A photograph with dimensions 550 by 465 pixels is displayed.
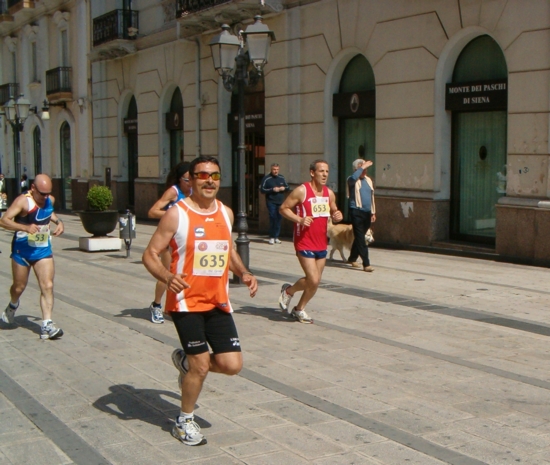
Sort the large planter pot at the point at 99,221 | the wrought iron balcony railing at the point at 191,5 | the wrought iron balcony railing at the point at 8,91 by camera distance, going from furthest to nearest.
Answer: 1. the wrought iron balcony railing at the point at 8,91
2. the wrought iron balcony railing at the point at 191,5
3. the large planter pot at the point at 99,221

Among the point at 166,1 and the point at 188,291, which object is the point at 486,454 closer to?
the point at 188,291

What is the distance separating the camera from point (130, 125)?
29.2 metres

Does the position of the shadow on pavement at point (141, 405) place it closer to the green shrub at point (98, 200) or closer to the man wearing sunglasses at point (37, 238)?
the man wearing sunglasses at point (37, 238)

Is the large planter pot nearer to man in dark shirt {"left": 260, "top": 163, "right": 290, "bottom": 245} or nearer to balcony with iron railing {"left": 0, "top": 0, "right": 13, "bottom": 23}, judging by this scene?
man in dark shirt {"left": 260, "top": 163, "right": 290, "bottom": 245}

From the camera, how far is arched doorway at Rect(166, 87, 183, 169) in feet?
84.6

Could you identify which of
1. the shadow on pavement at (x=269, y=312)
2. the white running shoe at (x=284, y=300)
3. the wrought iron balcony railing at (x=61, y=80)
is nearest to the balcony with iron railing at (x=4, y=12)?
the wrought iron balcony railing at (x=61, y=80)

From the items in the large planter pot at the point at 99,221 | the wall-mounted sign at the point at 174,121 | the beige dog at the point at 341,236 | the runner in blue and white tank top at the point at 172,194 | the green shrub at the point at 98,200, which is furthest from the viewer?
the wall-mounted sign at the point at 174,121

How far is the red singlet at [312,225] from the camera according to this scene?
916 centimetres

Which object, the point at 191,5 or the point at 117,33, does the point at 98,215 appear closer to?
the point at 191,5

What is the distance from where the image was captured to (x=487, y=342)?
8273 millimetres

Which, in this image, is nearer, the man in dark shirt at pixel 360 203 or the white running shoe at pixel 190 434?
the white running shoe at pixel 190 434

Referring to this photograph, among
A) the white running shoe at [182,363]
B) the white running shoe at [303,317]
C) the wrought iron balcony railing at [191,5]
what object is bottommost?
the white running shoe at [303,317]

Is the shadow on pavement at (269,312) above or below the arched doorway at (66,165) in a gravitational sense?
below

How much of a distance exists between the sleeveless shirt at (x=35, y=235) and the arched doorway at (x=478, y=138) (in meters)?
9.15
